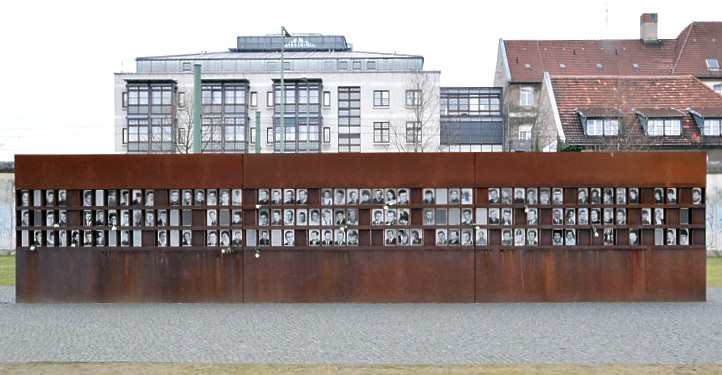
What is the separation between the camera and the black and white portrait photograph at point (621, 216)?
15789 millimetres

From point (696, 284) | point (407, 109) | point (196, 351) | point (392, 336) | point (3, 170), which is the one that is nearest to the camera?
point (196, 351)

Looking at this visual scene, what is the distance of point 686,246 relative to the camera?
51.5ft

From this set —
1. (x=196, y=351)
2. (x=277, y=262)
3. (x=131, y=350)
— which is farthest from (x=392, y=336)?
(x=277, y=262)

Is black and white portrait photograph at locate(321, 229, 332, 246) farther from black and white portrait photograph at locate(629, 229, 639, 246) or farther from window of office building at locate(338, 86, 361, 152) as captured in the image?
window of office building at locate(338, 86, 361, 152)

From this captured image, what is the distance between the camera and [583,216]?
15.8m

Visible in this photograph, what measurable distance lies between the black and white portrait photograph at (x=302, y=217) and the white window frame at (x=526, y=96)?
5178 cm

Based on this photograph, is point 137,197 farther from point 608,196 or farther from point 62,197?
point 608,196

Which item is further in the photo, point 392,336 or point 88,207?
point 88,207

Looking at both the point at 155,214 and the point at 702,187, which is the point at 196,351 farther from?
the point at 702,187

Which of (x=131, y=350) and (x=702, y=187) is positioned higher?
(x=702, y=187)

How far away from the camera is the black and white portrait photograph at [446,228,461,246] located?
1574 centimetres

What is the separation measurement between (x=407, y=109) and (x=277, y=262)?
47.5 m

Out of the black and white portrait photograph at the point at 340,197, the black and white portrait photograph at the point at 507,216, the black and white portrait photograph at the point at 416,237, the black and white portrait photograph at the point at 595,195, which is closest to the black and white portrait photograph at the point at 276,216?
the black and white portrait photograph at the point at 340,197

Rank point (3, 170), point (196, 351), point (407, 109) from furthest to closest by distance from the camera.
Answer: point (407, 109) → point (3, 170) → point (196, 351)
